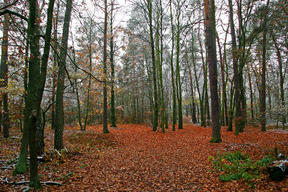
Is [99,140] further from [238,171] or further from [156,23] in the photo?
Result: [156,23]

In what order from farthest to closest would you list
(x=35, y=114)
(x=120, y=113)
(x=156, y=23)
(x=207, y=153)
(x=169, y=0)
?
(x=120, y=113), (x=156, y=23), (x=169, y=0), (x=207, y=153), (x=35, y=114)

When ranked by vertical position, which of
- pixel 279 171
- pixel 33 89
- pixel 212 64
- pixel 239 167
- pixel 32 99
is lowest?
pixel 239 167

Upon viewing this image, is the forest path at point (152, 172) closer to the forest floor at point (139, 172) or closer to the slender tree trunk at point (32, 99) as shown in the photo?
the forest floor at point (139, 172)

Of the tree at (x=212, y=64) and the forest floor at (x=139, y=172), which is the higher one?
the tree at (x=212, y=64)

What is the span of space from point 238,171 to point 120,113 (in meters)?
21.3

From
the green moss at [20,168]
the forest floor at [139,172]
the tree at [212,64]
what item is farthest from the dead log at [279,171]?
the green moss at [20,168]

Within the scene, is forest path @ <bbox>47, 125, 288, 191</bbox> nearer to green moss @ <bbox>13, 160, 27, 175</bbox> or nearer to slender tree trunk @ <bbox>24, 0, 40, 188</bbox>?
slender tree trunk @ <bbox>24, 0, 40, 188</bbox>

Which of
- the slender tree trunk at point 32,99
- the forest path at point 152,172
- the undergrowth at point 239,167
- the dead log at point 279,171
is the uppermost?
the slender tree trunk at point 32,99

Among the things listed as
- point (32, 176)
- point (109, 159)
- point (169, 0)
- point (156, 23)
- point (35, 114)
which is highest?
point (169, 0)

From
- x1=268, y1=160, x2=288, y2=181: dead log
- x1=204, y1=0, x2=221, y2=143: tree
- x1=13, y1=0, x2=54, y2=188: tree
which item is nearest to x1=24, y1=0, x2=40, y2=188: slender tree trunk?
x1=13, y1=0, x2=54, y2=188: tree

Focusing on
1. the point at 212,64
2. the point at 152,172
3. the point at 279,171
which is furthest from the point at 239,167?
the point at 212,64

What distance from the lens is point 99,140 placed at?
10320 millimetres

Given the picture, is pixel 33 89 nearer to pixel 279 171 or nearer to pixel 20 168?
pixel 20 168

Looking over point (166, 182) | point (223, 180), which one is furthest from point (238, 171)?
point (166, 182)
